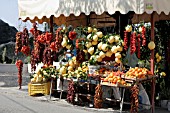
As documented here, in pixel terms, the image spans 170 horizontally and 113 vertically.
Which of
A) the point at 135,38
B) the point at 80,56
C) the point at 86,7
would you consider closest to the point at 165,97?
the point at 135,38

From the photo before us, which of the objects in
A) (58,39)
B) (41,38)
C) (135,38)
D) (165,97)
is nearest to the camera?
(135,38)

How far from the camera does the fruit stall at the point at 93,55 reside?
875 cm

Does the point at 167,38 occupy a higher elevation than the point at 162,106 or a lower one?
higher

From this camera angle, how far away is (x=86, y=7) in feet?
30.8

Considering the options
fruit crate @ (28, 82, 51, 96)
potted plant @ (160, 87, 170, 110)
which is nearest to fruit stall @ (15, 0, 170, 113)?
fruit crate @ (28, 82, 51, 96)

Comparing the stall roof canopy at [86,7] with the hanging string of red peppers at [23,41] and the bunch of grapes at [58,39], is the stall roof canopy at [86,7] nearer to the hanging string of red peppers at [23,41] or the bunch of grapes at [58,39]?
the hanging string of red peppers at [23,41]

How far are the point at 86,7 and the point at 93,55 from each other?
1270 mm

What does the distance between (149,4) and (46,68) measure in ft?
12.5

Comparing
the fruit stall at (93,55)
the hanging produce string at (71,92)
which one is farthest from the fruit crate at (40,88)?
the hanging produce string at (71,92)

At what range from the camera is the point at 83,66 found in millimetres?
9922

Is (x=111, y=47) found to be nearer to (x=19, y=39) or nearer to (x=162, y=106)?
(x=162, y=106)

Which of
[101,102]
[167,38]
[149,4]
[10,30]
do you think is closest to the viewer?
[149,4]

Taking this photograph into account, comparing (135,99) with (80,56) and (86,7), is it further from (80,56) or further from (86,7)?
(86,7)

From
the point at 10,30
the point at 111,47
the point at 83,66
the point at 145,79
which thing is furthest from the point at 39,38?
the point at 10,30
